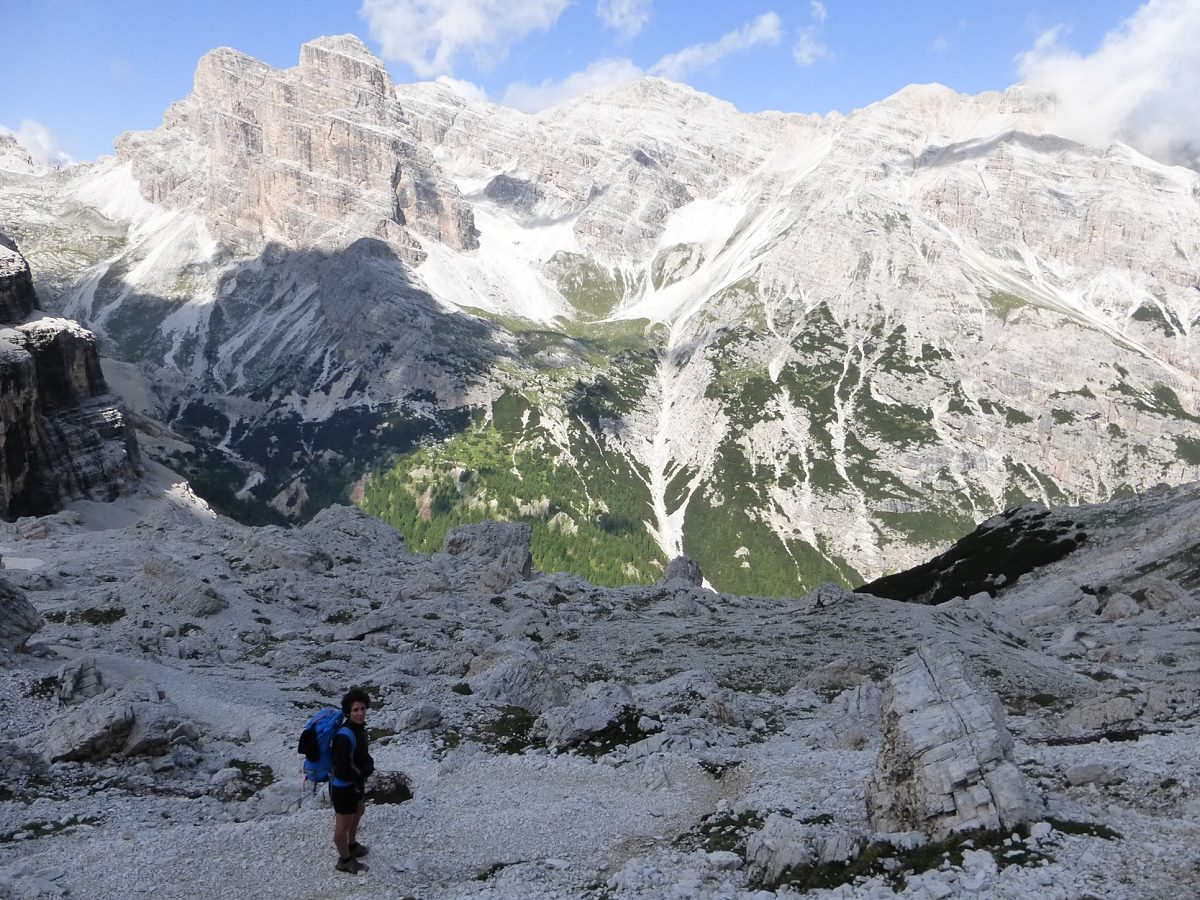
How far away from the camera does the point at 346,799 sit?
19.0 m

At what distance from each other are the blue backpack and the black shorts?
2.63ft

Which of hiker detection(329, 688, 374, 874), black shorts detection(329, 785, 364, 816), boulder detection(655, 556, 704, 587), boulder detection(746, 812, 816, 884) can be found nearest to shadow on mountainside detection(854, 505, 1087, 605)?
boulder detection(655, 556, 704, 587)

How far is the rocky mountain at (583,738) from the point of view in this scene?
17.5 metres

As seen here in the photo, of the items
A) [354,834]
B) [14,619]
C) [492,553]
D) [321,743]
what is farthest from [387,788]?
[492,553]

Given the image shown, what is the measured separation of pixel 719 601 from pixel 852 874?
193 ft

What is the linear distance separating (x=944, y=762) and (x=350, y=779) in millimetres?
13994

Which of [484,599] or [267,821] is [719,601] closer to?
[484,599]

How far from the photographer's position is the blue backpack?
19.7m

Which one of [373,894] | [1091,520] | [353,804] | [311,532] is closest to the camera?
[373,894]

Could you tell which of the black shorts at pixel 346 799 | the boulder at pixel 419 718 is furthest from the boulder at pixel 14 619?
the black shorts at pixel 346 799

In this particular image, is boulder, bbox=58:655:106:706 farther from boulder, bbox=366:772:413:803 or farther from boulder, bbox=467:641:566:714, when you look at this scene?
boulder, bbox=467:641:566:714

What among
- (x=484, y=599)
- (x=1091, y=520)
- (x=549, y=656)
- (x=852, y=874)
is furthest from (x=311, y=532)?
(x=1091, y=520)

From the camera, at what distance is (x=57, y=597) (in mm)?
56594

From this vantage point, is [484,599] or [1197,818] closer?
[1197,818]
